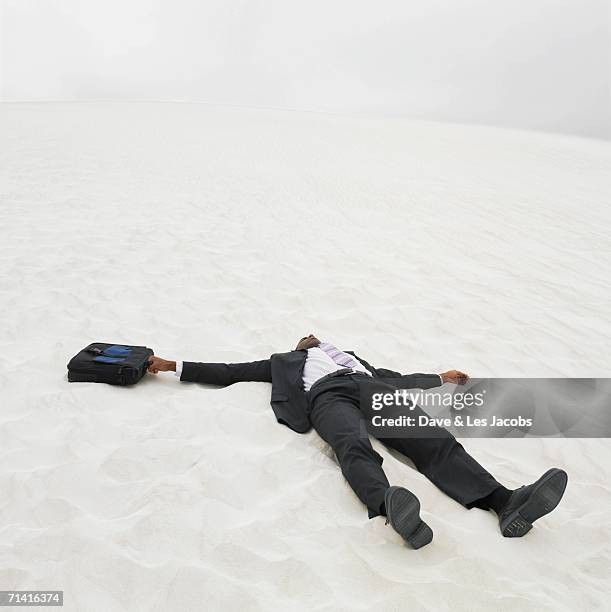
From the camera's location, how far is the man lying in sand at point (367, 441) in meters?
2.59

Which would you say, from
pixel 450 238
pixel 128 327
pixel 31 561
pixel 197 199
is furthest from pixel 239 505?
pixel 197 199

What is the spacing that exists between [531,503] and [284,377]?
1.71m

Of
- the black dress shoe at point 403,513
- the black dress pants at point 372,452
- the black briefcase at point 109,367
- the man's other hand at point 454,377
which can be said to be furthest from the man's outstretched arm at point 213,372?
the black dress shoe at point 403,513

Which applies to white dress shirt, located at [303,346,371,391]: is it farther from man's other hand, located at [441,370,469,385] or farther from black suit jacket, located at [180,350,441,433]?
man's other hand, located at [441,370,469,385]

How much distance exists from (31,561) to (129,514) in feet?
1.48

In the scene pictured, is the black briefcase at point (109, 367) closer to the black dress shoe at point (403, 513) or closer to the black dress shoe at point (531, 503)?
the black dress shoe at point (403, 513)

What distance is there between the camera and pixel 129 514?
2717 mm

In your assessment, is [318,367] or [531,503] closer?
[531,503]

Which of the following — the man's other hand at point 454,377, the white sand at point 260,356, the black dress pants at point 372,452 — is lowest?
the white sand at point 260,356

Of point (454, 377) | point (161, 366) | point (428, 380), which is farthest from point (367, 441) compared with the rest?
point (161, 366)

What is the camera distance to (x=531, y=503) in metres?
2.64

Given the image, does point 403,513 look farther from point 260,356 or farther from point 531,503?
point 260,356

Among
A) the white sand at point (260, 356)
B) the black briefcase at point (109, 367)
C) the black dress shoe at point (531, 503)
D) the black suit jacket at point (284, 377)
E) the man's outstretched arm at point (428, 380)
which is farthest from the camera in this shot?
the black briefcase at point (109, 367)

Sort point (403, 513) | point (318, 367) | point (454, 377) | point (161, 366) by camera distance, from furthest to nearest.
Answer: point (161, 366)
point (454, 377)
point (318, 367)
point (403, 513)
